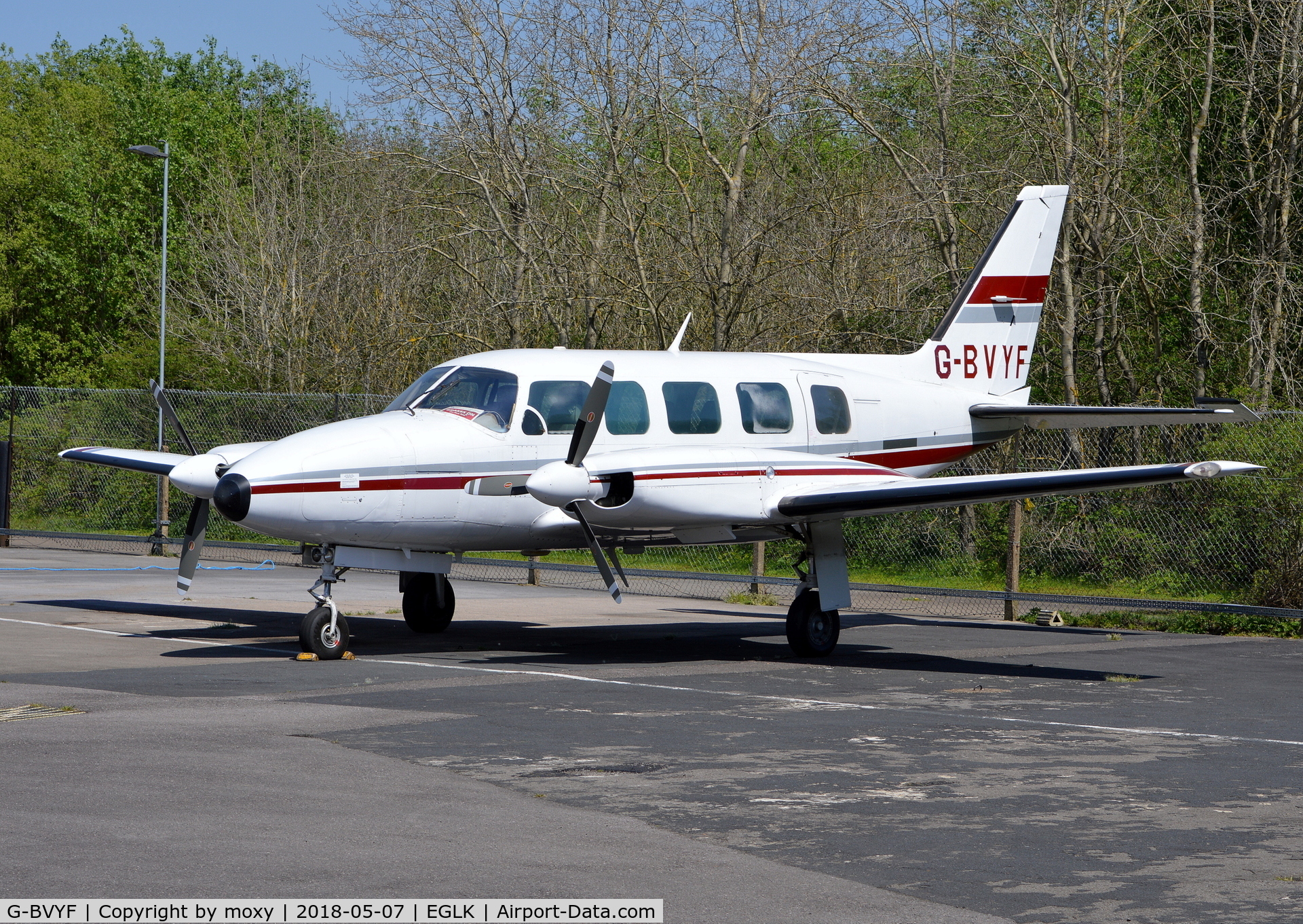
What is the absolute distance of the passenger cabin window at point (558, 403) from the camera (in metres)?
13.6

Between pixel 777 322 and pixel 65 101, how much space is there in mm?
45888

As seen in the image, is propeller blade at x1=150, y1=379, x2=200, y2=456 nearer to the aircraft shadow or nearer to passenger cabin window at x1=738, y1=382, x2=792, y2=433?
the aircraft shadow

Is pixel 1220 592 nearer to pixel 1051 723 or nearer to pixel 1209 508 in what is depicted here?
pixel 1209 508

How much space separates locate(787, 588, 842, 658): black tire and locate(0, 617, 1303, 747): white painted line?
258 centimetres

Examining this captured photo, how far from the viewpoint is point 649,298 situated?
24.6 m

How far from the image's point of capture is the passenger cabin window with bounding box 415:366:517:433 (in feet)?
44.2

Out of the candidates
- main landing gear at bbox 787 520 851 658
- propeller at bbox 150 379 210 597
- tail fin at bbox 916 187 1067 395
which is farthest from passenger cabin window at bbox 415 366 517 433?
tail fin at bbox 916 187 1067 395

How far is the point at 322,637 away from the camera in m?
13.1

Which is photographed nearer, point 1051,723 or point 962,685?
point 1051,723

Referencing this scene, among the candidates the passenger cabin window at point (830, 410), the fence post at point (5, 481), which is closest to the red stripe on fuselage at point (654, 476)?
the passenger cabin window at point (830, 410)

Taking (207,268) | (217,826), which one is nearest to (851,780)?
(217,826)

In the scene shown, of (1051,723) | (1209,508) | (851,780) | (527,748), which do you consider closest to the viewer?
(851,780)

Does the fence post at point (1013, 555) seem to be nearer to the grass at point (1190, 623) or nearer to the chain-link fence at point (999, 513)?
the grass at point (1190, 623)

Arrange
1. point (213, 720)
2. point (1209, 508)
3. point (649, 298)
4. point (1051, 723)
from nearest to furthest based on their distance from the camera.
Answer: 1. point (213, 720)
2. point (1051, 723)
3. point (1209, 508)
4. point (649, 298)
